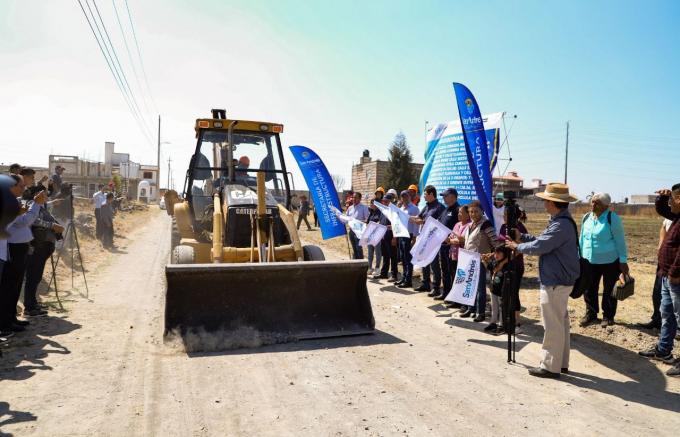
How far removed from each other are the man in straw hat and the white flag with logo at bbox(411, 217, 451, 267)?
8.99 ft

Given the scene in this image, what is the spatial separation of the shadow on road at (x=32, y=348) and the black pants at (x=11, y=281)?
25 cm

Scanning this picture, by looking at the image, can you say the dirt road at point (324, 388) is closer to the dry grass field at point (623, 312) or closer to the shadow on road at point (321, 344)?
the shadow on road at point (321, 344)

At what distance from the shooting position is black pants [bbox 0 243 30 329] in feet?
18.8

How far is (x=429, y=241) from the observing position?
783 cm

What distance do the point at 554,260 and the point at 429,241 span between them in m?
3.11

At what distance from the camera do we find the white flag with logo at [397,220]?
29.6 ft

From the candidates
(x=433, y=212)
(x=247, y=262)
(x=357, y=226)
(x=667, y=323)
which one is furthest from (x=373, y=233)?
(x=667, y=323)

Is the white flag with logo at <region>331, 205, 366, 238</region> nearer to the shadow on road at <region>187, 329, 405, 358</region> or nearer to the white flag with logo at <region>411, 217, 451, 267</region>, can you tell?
the white flag with logo at <region>411, 217, 451, 267</region>

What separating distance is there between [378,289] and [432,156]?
351 centimetres

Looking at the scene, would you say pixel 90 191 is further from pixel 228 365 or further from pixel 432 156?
pixel 228 365

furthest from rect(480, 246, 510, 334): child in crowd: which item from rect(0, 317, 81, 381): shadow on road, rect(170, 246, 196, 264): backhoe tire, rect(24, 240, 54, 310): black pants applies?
rect(24, 240, 54, 310): black pants

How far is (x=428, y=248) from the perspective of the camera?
7832 millimetres

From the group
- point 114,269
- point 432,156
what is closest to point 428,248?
point 432,156

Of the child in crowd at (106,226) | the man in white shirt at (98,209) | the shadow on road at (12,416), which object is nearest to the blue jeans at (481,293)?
the shadow on road at (12,416)
